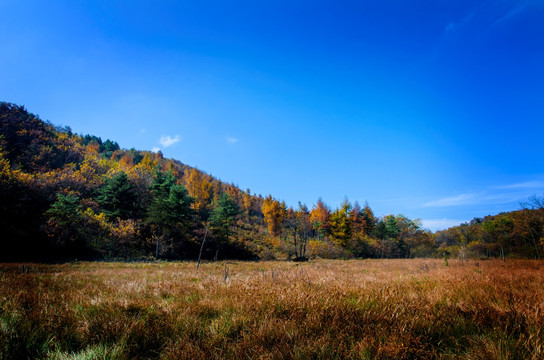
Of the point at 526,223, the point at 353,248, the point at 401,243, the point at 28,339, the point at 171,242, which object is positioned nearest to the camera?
→ the point at 28,339

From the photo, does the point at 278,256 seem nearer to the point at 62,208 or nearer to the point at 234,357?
the point at 62,208

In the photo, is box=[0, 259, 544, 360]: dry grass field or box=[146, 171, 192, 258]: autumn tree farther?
box=[146, 171, 192, 258]: autumn tree

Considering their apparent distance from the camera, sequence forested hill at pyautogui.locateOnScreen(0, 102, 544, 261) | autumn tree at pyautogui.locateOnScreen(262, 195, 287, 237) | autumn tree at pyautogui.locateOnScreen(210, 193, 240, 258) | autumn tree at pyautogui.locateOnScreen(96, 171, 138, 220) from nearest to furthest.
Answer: forested hill at pyautogui.locateOnScreen(0, 102, 544, 261)
autumn tree at pyautogui.locateOnScreen(96, 171, 138, 220)
autumn tree at pyautogui.locateOnScreen(210, 193, 240, 258)
autumn tree at pyautogui.locateOnScreen(262, 195, 287, 237)

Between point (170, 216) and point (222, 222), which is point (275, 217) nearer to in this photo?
point (222, 222)

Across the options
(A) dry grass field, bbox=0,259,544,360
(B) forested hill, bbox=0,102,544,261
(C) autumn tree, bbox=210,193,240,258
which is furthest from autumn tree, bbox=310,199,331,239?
(A) dry grass field, bbox=0,259,544,360

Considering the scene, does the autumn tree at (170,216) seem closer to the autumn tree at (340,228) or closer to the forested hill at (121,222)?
the forested hill at (121,222)

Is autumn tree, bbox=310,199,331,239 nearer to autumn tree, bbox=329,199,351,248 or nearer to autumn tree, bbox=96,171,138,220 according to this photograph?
autumn tree, bbox=329,199,351,248

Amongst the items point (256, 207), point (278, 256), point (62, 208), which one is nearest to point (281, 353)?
point (62, 208)

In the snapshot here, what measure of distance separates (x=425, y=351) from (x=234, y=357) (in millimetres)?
1816

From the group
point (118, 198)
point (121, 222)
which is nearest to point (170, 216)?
point (121, 222)

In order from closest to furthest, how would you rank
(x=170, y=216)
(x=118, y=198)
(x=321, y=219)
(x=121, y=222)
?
1. (x=121, y=222)
2. (x=170, y=216)
3. (x=118, y=198)
4. (x=321, y=219)

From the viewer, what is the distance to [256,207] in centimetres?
10962

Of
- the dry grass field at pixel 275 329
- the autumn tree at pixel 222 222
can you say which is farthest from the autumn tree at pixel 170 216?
the dry grass field at pixel 275 329

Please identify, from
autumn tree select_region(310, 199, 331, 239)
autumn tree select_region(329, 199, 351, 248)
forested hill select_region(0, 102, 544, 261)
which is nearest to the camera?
forested hill select_region(0, 102, 544, 261)
